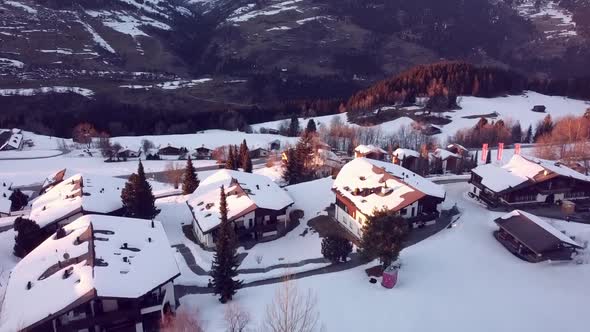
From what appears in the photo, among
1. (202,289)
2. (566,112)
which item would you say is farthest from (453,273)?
(566,112)

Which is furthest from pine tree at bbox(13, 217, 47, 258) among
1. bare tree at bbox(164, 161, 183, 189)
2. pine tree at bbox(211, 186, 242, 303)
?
bare tree at bbox(164, 161, 183, 189)

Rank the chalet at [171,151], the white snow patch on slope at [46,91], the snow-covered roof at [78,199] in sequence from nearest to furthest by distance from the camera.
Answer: the snow-covered roof at [78,199] → the chalet at [171,151] → the white snow patch on slope at [46,91]

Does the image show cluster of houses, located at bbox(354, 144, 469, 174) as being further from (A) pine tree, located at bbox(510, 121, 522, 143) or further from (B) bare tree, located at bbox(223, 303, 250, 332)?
(B) bare tree, located at bbox(223, 303, 250, 332)

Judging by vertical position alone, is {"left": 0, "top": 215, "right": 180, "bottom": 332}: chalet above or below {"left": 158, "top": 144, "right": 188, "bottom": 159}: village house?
above

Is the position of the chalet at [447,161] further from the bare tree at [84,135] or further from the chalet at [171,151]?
the bare tree at [84,135]

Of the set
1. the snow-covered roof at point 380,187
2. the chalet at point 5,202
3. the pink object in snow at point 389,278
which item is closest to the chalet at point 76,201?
the chalet at point 5,202

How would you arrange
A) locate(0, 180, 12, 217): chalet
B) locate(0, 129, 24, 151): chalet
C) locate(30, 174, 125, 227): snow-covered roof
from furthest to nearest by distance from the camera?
locate(0, 129, 24, 151): chalet, locate(0, 180, 12, 217): chalet, locate(30, 174, 125, 227): snow-covered roof

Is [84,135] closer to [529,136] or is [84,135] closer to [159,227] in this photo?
[159,227]
